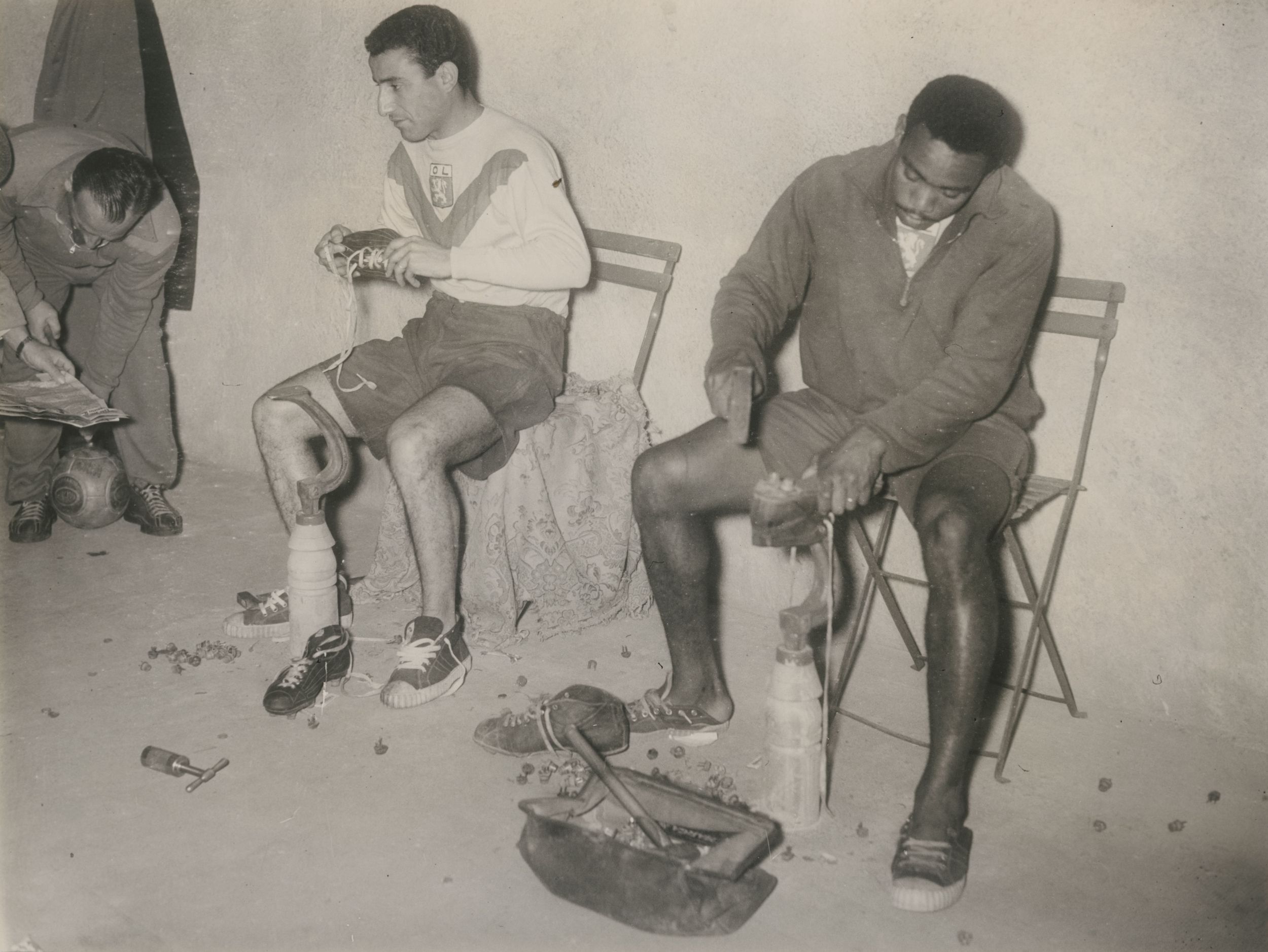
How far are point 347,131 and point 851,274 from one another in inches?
105

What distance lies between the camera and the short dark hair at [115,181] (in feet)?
14.0

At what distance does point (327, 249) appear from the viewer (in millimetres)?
3834

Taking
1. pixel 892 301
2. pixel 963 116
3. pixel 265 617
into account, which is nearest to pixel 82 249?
pixel 265 617

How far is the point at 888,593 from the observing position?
339cm

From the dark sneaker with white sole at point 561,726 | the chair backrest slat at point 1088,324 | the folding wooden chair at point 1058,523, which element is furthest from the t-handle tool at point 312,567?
the chair backrest slat at point 1088,324

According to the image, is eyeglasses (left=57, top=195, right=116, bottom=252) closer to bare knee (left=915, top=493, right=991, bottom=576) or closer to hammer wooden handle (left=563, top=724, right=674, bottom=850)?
hammer wooden handle (left=563, top=724, right=674, bottom=850)

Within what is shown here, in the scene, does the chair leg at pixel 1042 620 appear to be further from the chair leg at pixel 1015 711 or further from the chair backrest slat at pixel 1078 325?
the chair backrest slat at pixel 1078 325

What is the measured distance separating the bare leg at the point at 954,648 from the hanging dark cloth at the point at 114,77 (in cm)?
376

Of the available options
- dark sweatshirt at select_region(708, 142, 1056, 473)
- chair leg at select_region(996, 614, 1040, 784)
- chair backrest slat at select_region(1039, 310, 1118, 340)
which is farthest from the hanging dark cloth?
chair leg at select_region(996, 614, 1040, 784)

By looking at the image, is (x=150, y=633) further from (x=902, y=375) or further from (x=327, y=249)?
(x=902, y=375)

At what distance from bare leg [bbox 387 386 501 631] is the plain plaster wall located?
0.91 meters

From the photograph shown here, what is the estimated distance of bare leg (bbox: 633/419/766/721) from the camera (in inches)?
119

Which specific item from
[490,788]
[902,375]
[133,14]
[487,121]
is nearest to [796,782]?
[490,788]

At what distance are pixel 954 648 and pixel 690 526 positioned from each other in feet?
2.66
